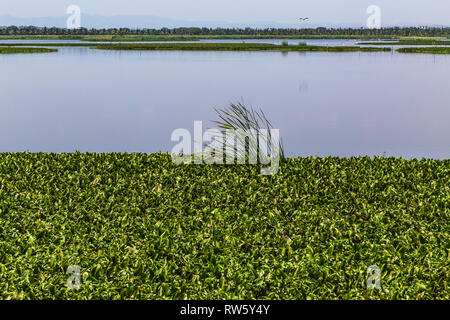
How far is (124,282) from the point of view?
16.7 ft

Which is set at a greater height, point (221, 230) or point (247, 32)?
point (247, 32)

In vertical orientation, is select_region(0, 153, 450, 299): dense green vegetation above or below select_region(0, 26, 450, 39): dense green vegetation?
below

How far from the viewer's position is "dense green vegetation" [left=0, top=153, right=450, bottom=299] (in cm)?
508

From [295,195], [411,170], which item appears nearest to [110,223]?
[295,195]

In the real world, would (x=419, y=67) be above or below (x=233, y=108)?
above

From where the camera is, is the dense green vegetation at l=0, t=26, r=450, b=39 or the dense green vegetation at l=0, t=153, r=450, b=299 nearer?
the dense green vegetation at l=0, t=153, r=450, b=299

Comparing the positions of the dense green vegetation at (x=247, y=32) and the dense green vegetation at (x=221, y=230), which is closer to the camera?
the dense green vegetation at (x=221, y=230)

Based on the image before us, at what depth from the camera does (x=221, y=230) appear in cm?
632

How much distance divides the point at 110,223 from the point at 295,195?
2.75m

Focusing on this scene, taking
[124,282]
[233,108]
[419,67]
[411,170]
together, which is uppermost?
[419,67]

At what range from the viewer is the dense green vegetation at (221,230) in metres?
5.08

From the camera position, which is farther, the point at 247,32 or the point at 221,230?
the point at 247,32

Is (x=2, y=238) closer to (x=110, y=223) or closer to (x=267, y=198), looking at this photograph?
(x=110, y=223)

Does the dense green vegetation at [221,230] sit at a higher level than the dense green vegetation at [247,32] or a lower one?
lower
